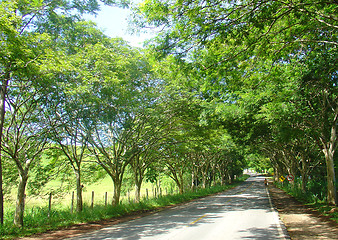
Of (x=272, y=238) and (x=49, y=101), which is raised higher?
(x=49, y=101)

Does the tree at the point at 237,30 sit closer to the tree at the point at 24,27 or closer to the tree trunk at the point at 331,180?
the tree at the point at 24,27

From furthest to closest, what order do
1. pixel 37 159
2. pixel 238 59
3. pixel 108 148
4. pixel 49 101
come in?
pixel 108 148 → pixel 37 159 → pixel 49 101 → pixel 238 59

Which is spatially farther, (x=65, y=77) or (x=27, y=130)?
(x=27, y=130)

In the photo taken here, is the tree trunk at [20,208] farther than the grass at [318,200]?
No

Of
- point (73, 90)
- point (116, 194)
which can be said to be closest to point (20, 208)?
point (73, 90)

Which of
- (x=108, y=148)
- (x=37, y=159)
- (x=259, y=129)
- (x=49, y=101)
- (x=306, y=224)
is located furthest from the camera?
(x=108, y=148)

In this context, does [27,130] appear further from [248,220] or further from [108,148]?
[248,220]

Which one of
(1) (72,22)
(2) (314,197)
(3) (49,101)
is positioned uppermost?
(1) (72,22)

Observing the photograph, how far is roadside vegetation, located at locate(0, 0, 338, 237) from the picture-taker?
23.2ft

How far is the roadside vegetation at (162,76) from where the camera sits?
7082 mm

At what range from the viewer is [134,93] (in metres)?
14.0

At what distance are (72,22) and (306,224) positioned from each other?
13.2 meters

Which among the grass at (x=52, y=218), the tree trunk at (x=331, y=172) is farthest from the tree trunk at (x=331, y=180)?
the grass at (x=52, y=218)

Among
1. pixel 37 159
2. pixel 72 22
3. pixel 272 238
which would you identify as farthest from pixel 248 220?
pixel 37 159
